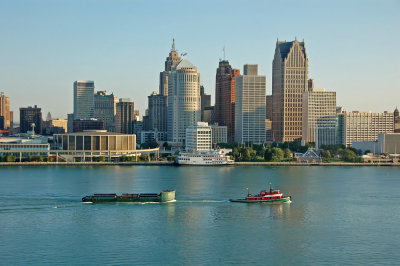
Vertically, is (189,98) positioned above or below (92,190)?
above

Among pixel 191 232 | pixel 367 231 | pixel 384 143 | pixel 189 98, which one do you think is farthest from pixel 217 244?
pixel 189 98

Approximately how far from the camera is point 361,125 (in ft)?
411

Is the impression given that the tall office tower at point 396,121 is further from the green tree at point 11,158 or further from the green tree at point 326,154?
the green tree at point 11,158

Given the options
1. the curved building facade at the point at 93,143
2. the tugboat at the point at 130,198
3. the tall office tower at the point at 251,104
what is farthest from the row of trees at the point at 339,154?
the tugboat at the point at 130,198

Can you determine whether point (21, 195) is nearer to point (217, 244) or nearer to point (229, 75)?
point (217, 244)

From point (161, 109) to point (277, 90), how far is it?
40510 millimetres

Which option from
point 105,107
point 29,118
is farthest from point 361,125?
point 29,118

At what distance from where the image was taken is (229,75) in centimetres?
15550

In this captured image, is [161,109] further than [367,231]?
Yes

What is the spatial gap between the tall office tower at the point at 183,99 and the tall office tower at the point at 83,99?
50968 mm

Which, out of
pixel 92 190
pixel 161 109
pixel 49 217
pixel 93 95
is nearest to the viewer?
pixel 49 217

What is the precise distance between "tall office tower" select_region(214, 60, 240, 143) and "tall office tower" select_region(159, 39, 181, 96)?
20726 mm

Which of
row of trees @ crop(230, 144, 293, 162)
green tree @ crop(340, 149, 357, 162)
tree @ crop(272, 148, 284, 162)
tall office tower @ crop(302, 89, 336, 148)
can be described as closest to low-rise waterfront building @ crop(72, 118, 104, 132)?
tall office tower @ crop(302, 89, 336, 148)

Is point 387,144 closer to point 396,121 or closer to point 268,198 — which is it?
point 396,121
